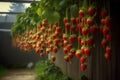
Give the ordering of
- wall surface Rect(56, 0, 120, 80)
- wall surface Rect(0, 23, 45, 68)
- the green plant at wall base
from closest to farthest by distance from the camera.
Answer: the green plant at wall base, wall surface Rect(56, 0, 120, 80), wall surface Rect(0, 23, 45, 68)

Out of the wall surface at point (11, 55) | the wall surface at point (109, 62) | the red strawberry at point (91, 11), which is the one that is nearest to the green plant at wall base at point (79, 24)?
the red strawberry at point (91, 11)

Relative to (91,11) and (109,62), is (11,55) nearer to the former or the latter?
(109,62)

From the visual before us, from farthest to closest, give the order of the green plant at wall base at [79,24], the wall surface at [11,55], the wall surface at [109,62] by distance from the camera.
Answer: the wall surface at [11,55] → the wall surface at [109,62] → the green plant at wall base at [79,24]

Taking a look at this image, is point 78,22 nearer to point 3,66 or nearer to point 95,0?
point 95,0

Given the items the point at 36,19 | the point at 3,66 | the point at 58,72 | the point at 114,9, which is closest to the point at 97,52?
the point at 114,9

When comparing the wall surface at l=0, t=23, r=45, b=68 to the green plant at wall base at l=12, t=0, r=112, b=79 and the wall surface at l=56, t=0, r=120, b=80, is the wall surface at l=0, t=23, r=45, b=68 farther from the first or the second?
the green plant at wall base at l=12, t=0, r=112, b=79

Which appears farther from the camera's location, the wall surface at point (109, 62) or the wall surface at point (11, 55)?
the wall surface at point (11, 55)

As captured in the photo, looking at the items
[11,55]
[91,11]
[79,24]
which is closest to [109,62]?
[79,24]

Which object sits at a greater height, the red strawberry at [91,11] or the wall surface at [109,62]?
the red strawberry at [91,11]

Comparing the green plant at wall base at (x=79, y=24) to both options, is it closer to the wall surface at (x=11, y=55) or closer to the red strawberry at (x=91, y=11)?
the red strawberry at (x=91, y=11)

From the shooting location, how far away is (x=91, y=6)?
229cm

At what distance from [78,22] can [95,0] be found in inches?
10.6

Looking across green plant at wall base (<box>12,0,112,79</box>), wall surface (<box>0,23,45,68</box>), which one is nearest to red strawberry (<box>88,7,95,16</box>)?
green plant at wall base (<box>12,0,112,79</box>)

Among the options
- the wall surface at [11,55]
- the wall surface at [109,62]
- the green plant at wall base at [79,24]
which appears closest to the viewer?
the green plant at wall base at [79,24]
